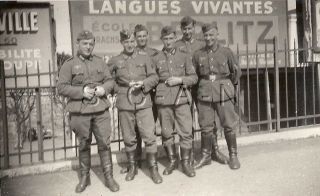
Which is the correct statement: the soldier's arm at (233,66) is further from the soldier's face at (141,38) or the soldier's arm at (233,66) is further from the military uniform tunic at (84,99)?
the military uniform tunic at (84,99)

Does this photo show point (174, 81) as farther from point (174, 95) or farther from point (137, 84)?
point (137, 84)

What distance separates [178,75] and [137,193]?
56.1 inches

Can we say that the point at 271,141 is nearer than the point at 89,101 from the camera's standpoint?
No

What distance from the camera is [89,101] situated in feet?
14.2

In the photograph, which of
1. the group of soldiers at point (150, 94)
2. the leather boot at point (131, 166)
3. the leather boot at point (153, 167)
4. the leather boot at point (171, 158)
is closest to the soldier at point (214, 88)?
the group of soldiers at point (150, 94)

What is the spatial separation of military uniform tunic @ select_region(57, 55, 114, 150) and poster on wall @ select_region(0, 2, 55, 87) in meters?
4.72

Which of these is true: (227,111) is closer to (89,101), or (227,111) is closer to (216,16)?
(89,101)

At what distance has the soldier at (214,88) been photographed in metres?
4.93

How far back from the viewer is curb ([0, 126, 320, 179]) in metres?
5.32

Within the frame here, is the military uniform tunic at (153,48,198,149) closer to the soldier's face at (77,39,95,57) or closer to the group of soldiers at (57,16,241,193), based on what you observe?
the group of soldiers at (57,16,241,193)

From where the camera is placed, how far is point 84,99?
4328 millimetres

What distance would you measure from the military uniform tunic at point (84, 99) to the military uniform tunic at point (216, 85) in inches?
47.3

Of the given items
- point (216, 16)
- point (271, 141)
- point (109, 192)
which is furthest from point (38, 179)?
point (216, 16)

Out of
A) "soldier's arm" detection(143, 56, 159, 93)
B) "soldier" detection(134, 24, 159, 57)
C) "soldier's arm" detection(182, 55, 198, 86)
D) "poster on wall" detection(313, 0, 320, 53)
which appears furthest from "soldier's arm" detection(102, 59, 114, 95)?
"poster on wall" detection(313, 0, 320, 53)
